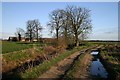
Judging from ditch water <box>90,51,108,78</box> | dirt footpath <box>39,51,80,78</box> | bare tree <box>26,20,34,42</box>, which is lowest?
ditch water <box>90,51,108,78</box>

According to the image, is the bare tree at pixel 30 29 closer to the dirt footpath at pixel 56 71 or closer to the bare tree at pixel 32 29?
the bare tree at pixel 32 29

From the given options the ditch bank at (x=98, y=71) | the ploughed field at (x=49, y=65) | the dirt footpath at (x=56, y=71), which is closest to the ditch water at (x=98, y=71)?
the ditch bank at (x=98, y=71)

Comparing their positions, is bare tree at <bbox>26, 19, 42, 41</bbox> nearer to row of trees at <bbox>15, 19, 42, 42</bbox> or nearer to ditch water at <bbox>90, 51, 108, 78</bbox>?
row of trees at <bbox>15, 19, 42, 42</bbox>

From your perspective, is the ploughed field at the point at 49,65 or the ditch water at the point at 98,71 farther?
the ditch water at the point at 98,71

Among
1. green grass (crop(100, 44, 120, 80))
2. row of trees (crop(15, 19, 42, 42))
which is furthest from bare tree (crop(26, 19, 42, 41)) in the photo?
green grass (crop(100, 44, 120, 80))

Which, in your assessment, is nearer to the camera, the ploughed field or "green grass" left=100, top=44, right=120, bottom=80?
"green grass" left=100, top=44, right=120, bottom=80

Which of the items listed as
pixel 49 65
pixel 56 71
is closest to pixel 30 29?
pixel 49 65

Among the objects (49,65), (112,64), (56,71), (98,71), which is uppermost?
(112,64)

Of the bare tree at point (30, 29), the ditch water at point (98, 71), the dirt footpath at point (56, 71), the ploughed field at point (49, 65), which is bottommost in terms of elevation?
the ditch water at point (98, 71)

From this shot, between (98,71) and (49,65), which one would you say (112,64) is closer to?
(98,71)

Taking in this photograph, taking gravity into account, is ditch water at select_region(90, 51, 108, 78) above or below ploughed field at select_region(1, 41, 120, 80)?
below

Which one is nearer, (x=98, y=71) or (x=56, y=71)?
(x=56, y=71)

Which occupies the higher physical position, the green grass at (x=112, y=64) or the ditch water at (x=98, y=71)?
the green grass at (x=112, y=64)

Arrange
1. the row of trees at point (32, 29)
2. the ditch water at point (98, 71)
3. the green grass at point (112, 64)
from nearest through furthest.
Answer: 1. the green grass at point (112, 64)
2. the ditch water at point (98, 71)
3. the row of trees at point (32, 29)
